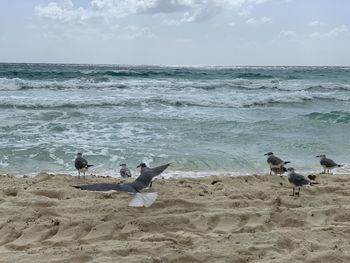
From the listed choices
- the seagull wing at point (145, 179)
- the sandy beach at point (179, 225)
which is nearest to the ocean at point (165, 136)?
the seagull wing at point (145, 179)

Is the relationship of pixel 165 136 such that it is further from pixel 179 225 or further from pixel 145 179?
pixel 179 225

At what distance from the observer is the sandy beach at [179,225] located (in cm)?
375

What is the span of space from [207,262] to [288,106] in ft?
55.3

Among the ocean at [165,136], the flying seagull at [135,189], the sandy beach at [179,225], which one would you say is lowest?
the ocean at [165,136]

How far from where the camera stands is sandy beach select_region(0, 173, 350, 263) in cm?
375

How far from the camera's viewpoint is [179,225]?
449 centimetres

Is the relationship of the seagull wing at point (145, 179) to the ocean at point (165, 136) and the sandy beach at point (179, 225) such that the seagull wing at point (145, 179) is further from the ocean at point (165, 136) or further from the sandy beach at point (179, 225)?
the ocean at point (165, 136)

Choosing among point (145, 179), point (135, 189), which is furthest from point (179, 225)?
point (145, 179)

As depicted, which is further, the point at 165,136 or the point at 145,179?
the point at 165,136

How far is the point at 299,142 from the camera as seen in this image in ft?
34.0

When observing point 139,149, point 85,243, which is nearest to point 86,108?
point 139,149

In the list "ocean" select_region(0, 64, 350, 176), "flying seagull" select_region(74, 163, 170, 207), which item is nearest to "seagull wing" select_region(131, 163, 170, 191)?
"flying seagull" select_region(74, 163, 170, 207)

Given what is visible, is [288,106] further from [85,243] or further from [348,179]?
[85,243]

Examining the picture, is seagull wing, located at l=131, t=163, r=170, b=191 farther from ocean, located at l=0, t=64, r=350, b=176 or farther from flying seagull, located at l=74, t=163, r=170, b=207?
ocean, located at l=0, t=64, r=350, b=176
